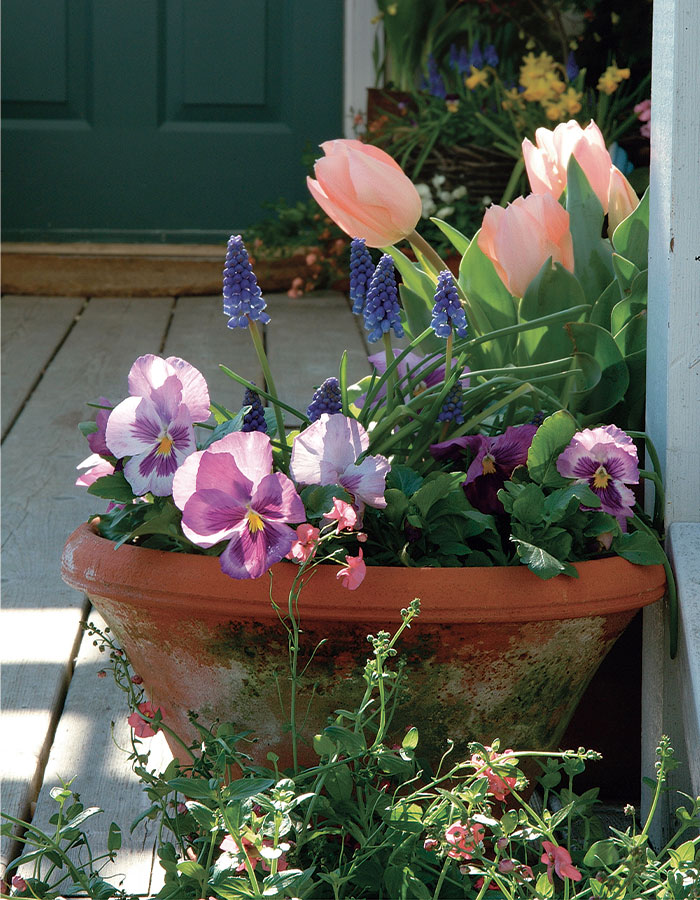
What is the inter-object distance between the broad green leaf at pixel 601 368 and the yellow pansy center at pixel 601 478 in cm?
14

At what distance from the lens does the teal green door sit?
11.3 feet

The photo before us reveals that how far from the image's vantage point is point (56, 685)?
1221 millimetres

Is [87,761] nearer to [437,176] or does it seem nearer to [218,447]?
[218,447]

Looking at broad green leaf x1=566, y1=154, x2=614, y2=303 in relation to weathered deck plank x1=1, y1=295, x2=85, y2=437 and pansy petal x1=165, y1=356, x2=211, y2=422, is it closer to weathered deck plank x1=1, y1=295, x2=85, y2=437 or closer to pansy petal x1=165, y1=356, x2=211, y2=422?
pansy petal x1=165, y1=356, x2=211, y2=422

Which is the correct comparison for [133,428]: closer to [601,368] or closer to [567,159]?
[601,368]

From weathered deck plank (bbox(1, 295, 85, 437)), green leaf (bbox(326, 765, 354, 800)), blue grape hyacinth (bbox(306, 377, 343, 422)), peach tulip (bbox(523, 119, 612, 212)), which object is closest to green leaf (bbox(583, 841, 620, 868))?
green leaf (bbox(326, 765, 354, 800))

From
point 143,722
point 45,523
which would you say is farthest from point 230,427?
point 45,523

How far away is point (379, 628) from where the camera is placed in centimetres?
78

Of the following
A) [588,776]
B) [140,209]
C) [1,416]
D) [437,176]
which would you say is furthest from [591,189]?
[140,209]

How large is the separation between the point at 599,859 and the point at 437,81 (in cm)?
301

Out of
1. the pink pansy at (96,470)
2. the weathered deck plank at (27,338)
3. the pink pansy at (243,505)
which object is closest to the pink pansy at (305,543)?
the pink pansy at (243,505)

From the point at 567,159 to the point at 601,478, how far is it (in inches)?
15.2

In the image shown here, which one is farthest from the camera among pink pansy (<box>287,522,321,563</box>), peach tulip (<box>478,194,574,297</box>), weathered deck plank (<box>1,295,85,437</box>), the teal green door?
the teal green door

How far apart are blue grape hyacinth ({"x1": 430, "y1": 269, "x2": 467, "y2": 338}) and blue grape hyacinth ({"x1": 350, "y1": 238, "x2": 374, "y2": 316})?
7cm
